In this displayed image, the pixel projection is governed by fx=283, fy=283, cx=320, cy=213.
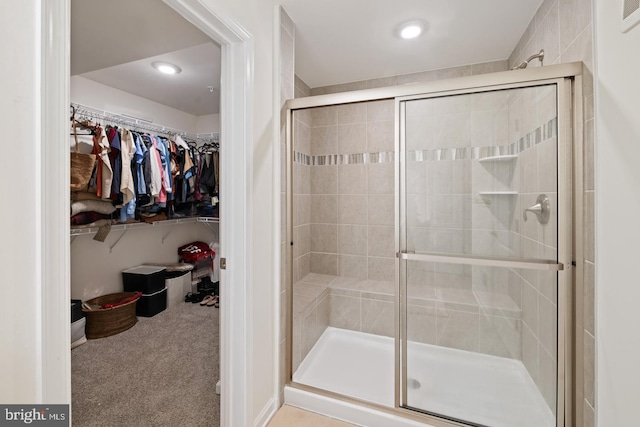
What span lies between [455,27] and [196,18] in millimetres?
1673

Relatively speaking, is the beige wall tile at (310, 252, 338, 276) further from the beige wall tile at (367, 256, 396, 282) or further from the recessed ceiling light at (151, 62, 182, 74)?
the recessed ceiling light at (151, 62, 182, 74)

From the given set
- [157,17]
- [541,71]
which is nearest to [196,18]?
[157,17]

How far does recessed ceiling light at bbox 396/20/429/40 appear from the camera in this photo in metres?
1.87

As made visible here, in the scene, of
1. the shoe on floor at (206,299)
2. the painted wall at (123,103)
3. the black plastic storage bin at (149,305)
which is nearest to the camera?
the painted wall at (123,103)

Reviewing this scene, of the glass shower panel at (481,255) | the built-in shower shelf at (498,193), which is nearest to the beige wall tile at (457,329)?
the glass shower panel at (481,255)

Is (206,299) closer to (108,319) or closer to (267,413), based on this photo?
(108,319)

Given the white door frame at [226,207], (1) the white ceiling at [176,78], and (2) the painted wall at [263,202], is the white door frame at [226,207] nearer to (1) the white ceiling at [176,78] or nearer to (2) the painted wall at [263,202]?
(2) the painted wall at [263,202]

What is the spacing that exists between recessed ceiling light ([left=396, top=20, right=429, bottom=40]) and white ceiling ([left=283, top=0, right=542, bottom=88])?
0.14ft

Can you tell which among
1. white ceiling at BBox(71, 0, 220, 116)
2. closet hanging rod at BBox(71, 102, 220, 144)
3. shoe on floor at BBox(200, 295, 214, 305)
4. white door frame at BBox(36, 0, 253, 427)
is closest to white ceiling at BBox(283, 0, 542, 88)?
white door frame at BBox(36, 0, 253, 427)

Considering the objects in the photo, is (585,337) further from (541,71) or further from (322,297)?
(322,297)

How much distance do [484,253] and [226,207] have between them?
4.40ft

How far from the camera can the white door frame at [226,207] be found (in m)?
0.68

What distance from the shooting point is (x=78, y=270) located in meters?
2.78

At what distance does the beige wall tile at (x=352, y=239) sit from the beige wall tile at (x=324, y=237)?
5cm
